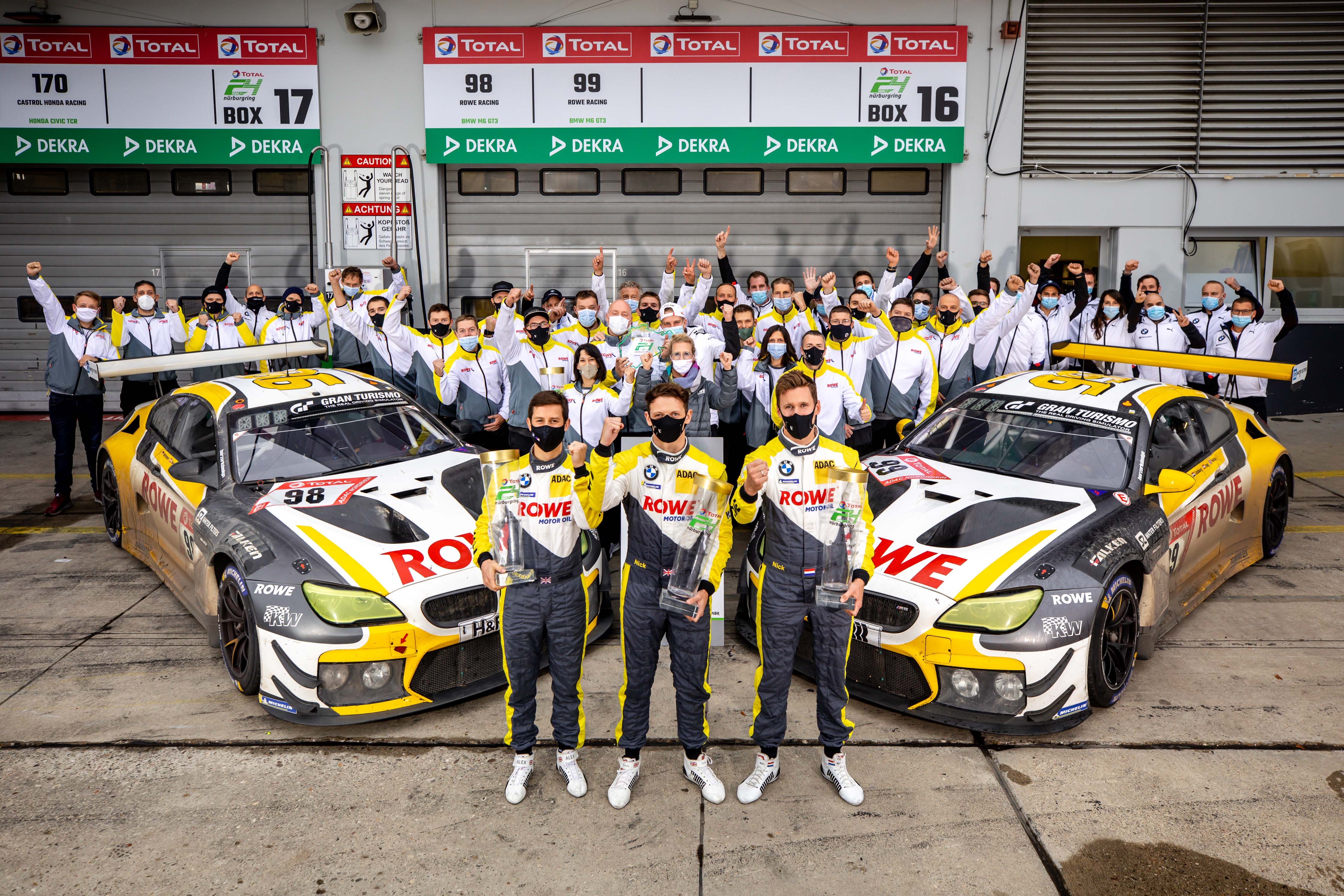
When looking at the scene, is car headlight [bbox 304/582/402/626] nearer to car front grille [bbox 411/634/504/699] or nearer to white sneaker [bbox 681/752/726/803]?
car front grille [bbox 411/634/504/699]

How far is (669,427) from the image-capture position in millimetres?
3607

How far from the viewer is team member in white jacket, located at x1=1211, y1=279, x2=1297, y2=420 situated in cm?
809

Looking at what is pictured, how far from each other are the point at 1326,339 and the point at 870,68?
690cm

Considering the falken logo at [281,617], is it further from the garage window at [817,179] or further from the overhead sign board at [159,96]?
the garage window at [817,179]

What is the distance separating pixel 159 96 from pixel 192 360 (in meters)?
7.18

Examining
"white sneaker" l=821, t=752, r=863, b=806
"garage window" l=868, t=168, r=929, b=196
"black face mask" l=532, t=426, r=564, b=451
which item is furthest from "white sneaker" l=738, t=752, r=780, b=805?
"garage window" l=868, t=168, r=929, b=196

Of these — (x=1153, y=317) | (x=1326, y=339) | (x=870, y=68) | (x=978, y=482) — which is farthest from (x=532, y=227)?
(x=1326, y=339)

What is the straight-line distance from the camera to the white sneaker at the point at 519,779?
3.74 metres

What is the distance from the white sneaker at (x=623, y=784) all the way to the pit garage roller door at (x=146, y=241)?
9816 mm

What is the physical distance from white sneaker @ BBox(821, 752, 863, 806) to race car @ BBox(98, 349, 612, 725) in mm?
1243

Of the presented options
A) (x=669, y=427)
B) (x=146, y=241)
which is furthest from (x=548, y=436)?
Result: (x=146, y=241)

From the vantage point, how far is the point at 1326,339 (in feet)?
39.5

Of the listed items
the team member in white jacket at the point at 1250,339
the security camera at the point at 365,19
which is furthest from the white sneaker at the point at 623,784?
the security camera at the point at 365,19

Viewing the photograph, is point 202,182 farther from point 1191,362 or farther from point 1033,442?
point 1191,362
